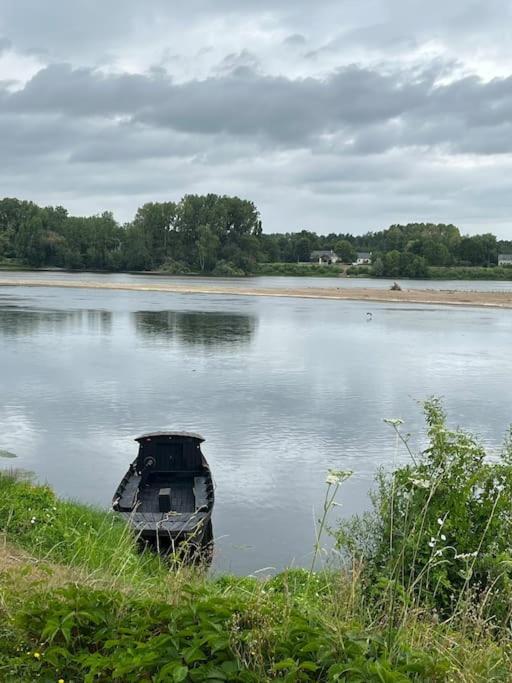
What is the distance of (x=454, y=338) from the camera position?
4159cm

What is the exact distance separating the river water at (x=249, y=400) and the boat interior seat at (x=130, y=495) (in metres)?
0.63

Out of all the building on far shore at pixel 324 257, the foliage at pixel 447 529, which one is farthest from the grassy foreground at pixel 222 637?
the building on far shore at pixel 324 257

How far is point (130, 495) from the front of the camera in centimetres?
1161

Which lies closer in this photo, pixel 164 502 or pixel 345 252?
pixel 164 502

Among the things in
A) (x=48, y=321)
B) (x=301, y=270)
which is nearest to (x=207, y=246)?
(x=301, y=270)

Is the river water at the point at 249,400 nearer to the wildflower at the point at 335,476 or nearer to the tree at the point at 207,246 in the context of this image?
the wildflower at the point at 335,476

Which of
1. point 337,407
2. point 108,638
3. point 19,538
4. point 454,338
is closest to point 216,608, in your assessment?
point 108,638

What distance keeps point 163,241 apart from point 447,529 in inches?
5444

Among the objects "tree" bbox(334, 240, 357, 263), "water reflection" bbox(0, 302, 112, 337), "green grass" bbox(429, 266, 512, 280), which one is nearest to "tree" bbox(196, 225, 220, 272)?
"green grass" bbox(429, 266, 512, 280)

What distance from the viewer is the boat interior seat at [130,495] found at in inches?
433

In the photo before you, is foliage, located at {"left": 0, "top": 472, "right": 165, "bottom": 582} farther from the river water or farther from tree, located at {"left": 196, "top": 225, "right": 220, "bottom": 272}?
tree, located at {"left": 196, "top": 225, "right": 220, "bottom": 272}

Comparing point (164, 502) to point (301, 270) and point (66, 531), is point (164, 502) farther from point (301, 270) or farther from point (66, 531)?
point (301, 270)

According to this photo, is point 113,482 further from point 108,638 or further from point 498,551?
point 108,638

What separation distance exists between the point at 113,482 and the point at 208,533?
3.37 meters
